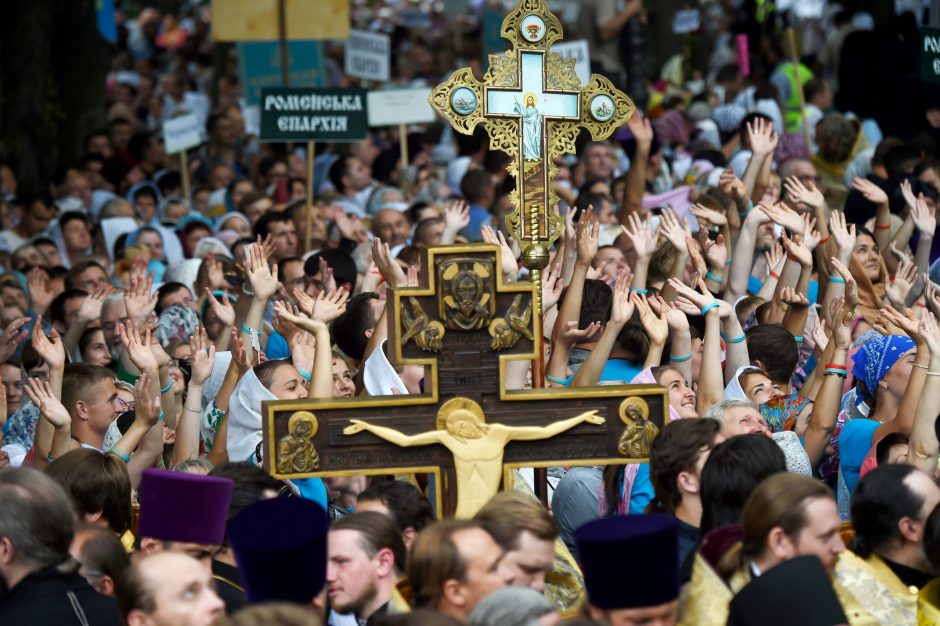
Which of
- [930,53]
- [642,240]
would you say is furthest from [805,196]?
[930,53]

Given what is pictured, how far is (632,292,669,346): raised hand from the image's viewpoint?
816 centimetres

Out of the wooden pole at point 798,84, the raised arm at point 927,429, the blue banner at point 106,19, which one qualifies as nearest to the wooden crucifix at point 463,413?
the raised arm at point 927,429

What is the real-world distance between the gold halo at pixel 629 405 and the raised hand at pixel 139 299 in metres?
4.22

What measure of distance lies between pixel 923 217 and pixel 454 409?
5.70m

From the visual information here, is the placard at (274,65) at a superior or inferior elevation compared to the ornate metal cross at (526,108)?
inferior

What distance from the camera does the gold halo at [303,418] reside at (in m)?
6.13

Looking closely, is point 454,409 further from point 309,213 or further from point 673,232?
point 309,213

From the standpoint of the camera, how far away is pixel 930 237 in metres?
11.0

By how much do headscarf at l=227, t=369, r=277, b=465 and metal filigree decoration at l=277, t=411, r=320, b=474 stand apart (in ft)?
4.78

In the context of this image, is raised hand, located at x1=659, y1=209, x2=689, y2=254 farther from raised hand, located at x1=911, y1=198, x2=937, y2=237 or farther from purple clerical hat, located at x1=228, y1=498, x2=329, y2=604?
purple clerical hat, located at x1=228, y1=498, x2=329, y2=604

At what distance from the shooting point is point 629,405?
247 inches

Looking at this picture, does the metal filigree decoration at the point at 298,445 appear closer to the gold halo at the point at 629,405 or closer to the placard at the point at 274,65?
the gold halo at the point at 629,405

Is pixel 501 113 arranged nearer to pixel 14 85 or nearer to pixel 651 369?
pixel 651 369

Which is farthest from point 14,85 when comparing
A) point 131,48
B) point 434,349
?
point 131,48
